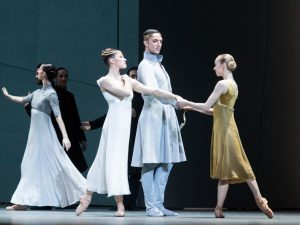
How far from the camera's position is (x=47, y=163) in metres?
9.34

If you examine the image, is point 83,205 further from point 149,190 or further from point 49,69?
point 49,69

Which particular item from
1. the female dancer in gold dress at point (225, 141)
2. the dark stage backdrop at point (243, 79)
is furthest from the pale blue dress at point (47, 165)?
the female dancer in gold dress at point (225, 141)

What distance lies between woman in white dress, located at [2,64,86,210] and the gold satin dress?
1875 mm

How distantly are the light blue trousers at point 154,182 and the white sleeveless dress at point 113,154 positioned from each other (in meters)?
0.22

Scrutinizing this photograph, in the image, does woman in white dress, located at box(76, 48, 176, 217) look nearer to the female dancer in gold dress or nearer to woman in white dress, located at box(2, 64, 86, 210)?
the female dancer in gold dress

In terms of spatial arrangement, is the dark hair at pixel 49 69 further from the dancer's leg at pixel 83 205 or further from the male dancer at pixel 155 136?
the dancer's leg at pixel 83 205

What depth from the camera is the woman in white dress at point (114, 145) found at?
7762mm

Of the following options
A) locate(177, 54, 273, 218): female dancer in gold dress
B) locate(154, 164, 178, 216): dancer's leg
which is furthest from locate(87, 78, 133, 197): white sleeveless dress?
locate(177, 54, 273, 218): female dancer in gold dress

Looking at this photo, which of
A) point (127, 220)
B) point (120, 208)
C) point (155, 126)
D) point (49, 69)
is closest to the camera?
point (127, 220)

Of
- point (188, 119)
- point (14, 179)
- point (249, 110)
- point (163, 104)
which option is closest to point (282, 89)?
point (249, 110)

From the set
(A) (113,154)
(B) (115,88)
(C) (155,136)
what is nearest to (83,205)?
(A) (113,154)

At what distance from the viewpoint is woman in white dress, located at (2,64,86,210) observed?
923 cm

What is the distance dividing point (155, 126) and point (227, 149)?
688 mm

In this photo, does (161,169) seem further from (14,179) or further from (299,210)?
(14,179)
